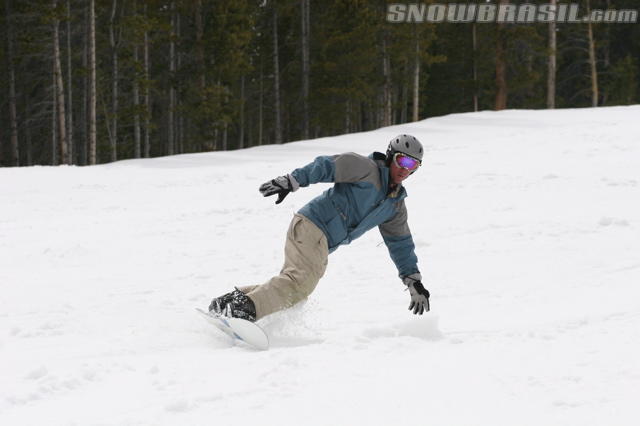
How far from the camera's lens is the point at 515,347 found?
3746mm

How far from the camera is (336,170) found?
3.91 meters

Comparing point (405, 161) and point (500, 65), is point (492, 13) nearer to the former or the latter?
point (500, 65)

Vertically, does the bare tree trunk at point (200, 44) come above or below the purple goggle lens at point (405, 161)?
above

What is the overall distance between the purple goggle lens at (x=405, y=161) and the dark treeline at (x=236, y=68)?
48.6 feet

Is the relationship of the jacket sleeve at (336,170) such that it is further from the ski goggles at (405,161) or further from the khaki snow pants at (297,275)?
the khaki snow pants at (297,275)

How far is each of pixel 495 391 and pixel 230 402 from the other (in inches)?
49.2

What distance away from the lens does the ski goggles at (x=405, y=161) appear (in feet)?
13.1

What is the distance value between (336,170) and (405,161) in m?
0.45

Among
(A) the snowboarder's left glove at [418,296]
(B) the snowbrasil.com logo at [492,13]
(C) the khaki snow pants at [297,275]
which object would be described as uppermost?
(B) the snowbrasil.com logo at [492,13]

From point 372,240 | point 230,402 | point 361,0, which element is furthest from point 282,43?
point 230,402

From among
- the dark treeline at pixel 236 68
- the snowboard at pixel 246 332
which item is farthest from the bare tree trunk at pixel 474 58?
the snowboard at pixel 246 332

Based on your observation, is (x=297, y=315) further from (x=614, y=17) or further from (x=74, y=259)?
(x=614, y=17)

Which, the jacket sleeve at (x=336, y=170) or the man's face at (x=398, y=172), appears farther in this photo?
the man's face at (x=398, y=172)

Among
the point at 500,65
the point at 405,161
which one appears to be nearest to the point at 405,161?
the point at 405,161
